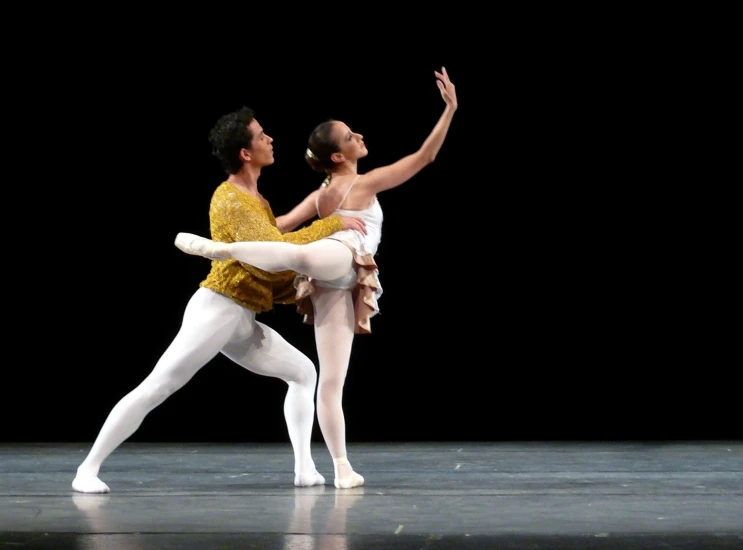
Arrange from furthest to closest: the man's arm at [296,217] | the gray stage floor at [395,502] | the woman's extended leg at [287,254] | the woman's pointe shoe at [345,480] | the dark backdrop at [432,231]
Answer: the dark backdrop at [432,231], the man's arm at [296,217], the woman's pointe shoe at [345,480], the woman's extended leg at [287,254], the gray stage floor at [395,502]

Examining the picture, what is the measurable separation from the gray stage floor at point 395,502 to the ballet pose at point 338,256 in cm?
27

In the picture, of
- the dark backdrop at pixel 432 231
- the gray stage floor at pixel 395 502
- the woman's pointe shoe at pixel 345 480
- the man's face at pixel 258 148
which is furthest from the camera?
the dark backdrop at pixel 432 231

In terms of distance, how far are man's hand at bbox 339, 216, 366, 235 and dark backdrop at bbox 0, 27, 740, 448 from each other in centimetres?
192

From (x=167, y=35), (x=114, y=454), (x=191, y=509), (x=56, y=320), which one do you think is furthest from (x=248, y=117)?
(x=56, y=320)

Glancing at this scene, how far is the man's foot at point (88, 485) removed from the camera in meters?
3.00

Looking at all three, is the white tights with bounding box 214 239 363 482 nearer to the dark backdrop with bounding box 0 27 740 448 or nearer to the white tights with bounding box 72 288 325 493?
the white tights with bounding box 72 288 325 493

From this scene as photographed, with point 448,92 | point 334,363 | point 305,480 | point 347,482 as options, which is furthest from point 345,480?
point 448,92

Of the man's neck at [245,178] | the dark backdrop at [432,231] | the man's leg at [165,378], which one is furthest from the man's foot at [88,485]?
the dark backdrop at [432,231]

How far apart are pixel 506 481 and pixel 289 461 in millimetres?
989

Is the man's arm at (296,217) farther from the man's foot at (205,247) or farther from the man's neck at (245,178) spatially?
→ the man's foot at (205,247)

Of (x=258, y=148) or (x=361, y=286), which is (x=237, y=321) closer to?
(x=361, y=286)

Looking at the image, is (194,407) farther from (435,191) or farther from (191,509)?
(191,509)

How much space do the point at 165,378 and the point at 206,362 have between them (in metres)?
Result: 0.13

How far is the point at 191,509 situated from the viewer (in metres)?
2.65
